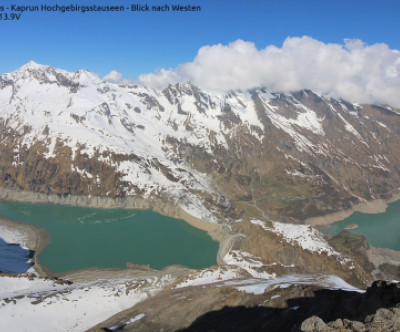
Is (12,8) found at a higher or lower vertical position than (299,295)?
higher

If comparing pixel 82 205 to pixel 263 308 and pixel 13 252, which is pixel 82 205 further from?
pixel 263 308

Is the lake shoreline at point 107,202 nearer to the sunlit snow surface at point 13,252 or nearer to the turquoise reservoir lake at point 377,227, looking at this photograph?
the sunlit snow surface at point 13,252

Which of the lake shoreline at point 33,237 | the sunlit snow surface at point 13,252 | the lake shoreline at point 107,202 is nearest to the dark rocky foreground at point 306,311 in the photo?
the lake shoreline at point 33,237

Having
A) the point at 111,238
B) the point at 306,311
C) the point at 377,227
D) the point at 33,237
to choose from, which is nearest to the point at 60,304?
the point at 306,311

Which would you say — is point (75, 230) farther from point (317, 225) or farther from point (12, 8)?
point (317, 225)

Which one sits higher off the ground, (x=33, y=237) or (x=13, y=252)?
(x=33, y=237)

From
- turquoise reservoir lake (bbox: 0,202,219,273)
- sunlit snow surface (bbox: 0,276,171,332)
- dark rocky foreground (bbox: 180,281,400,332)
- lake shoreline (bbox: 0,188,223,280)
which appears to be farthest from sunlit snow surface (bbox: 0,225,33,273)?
dark rocky foreground (bbox: 180,281,400,332)

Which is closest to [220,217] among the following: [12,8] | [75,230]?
[75,230]

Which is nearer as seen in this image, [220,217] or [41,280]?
[41,280]

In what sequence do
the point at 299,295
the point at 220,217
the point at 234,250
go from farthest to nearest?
the point at 220,217 → the point at 234,250 → the point at 299,295
